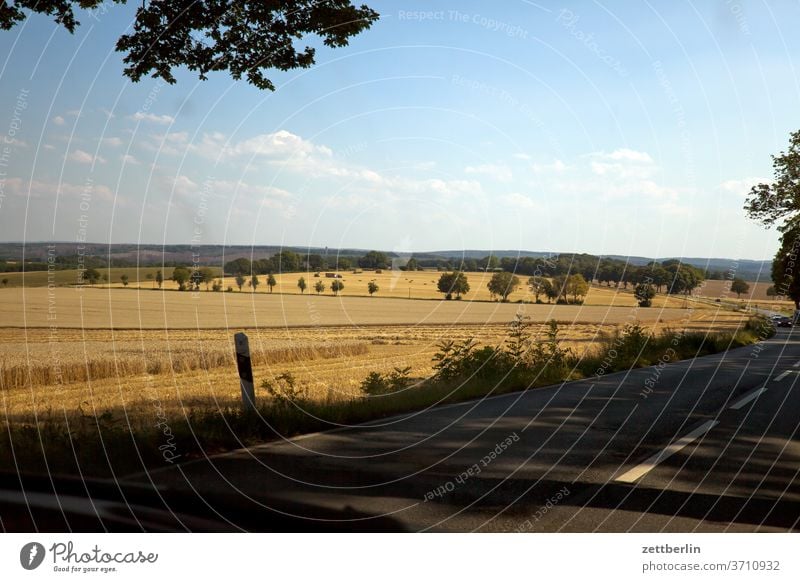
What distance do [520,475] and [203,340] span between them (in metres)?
30.0

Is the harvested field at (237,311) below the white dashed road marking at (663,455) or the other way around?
below

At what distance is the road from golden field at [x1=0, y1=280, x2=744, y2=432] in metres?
2.66

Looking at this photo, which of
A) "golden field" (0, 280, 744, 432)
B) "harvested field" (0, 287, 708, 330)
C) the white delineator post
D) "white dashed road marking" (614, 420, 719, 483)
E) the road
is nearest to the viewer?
the road

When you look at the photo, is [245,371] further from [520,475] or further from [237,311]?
[237,311]

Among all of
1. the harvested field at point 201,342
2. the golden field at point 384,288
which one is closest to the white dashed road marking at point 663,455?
the harvested field at point 201,342

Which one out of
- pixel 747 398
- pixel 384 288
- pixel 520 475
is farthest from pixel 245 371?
pixel 384 288

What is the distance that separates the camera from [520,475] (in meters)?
5.94

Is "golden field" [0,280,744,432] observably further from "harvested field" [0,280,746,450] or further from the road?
the road

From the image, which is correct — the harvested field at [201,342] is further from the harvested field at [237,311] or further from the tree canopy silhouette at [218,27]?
the tree canopy silhouette at [218,27]

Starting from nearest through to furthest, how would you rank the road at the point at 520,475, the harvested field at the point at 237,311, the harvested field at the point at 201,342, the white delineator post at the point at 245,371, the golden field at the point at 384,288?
the road at the point at 520,475 → the white delineator post at the point at 245,371 → the harvested field at the point at 201,342 → the harvested field at the point at 237,311 → the golden field at the point at 384,288

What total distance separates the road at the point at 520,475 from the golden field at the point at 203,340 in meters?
2.66

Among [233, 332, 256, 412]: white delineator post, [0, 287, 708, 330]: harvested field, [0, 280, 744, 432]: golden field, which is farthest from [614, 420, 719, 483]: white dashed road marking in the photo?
[0, 287, 708, 330]: harvested field

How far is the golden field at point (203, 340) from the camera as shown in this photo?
607 inches

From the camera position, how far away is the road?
4754mm
